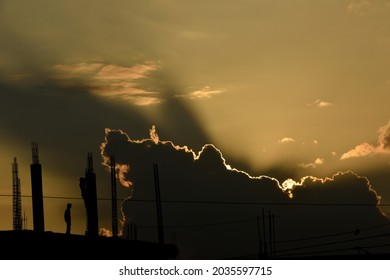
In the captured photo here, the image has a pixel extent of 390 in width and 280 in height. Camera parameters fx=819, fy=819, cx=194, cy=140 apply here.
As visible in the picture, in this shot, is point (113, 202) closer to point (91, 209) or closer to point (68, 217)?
point (91, 209)

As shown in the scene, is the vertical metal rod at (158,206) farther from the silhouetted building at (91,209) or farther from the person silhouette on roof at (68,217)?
the person silhouette on roof at (68,217)

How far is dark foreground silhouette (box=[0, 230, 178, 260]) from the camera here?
47.8m

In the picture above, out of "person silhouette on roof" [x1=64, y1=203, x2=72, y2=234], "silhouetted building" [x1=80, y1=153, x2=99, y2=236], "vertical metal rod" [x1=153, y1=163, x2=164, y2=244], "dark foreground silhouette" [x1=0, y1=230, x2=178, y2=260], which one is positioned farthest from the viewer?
"vertical metal rod" [x1=153, y1=163, x2=164, y2=244]

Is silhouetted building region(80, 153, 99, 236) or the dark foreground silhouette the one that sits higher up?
silhouetted building region(80, 153, 99, 236)

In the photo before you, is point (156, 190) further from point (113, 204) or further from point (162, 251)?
point (162, 251)

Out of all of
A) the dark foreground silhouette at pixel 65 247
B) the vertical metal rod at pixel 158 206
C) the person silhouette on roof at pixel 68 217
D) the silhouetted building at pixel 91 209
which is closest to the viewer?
the dark foreground silhouette at pixel 65 247

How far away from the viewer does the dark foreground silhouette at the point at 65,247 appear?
47.8 meters

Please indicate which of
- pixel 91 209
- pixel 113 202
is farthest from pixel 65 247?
pixel 113 202

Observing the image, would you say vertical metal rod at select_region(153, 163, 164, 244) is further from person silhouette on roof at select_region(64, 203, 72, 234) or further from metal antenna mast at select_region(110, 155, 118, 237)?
person silhouette on roof at select_region(64, 203, 72, 234)

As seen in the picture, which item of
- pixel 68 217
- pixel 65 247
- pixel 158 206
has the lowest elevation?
pixel 65 247

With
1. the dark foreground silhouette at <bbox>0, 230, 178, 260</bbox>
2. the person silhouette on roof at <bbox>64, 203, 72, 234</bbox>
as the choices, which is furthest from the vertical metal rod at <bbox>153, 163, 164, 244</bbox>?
the person silhouette on roof at <bbox>64, 203, 72, 234</bbox>

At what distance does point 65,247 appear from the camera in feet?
165

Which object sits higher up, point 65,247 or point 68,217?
point 68,217

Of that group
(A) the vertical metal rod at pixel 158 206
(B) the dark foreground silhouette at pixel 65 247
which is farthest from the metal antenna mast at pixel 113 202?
(B) the dark foreground silhouette at pixel 65 247
